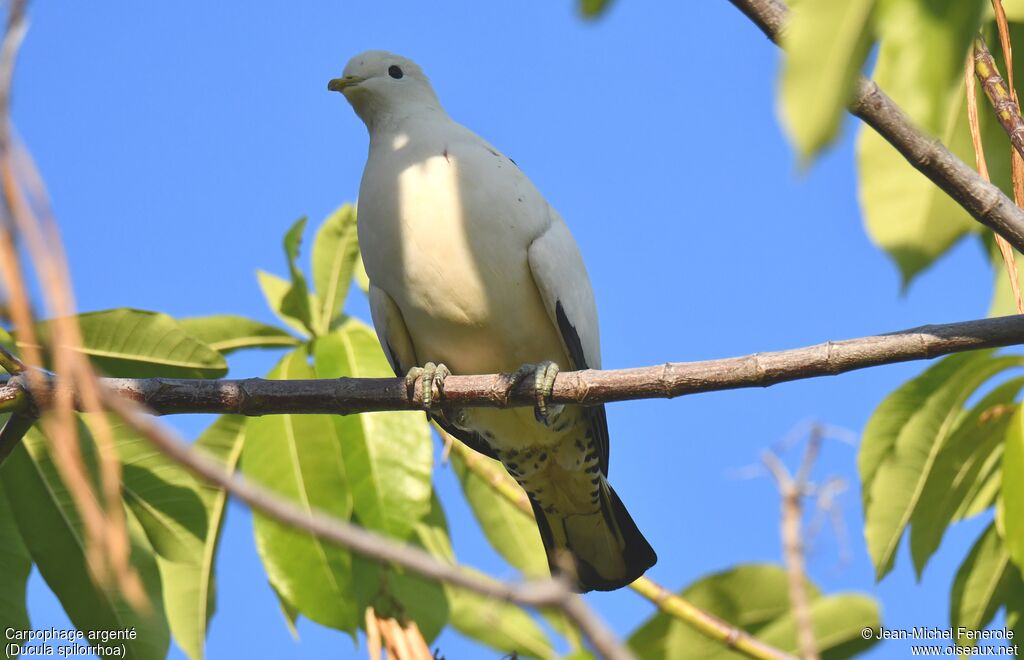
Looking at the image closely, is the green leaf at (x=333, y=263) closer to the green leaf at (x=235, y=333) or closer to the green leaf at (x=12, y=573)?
the green leaf at (x=235, y=333)

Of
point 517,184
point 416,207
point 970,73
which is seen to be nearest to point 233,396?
point 416,207

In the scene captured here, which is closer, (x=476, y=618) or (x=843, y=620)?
(x=843, y=620)

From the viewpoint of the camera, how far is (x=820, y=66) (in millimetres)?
1276

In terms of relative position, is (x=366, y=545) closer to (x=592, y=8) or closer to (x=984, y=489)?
(x=592, y=8)

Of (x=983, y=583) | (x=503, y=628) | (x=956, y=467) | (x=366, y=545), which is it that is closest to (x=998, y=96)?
(x=956, y=467)

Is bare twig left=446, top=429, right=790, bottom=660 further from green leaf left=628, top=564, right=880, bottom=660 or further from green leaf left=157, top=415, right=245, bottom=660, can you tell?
green leaf left=157, top=415, right=245, bottom=660

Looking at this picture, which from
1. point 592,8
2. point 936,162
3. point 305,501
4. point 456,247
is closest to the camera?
point 592,8

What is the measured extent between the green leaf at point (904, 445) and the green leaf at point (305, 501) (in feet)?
6.18

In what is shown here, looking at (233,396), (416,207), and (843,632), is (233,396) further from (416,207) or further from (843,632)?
(843,632)

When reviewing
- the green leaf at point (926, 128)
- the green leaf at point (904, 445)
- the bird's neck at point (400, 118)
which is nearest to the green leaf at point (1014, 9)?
the green leaf at point (926, 128)

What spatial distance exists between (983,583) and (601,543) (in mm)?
1721

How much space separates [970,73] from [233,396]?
7.75ft

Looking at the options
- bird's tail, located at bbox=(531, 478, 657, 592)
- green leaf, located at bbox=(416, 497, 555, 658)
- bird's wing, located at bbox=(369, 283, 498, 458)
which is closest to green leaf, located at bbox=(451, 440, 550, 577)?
bird's tail, located at bbox=(531, 478, 657, 592)

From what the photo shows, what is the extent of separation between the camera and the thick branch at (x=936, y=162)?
2.91m
